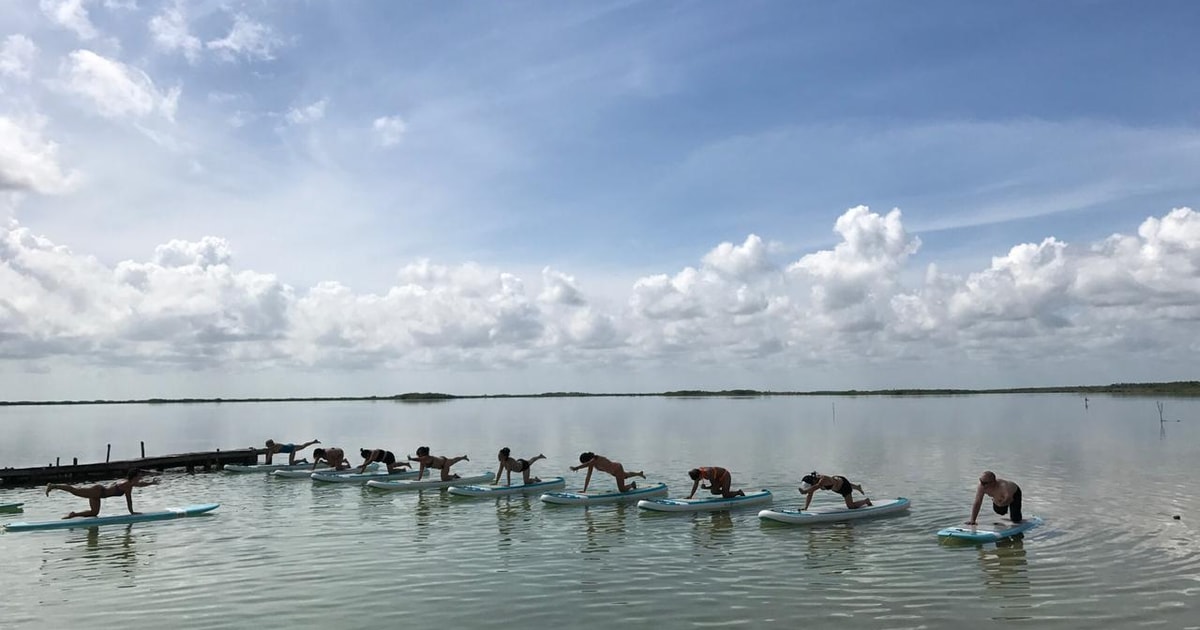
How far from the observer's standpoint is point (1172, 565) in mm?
17484

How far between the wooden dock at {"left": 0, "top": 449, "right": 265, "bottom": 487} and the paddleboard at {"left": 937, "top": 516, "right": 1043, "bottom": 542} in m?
40.8

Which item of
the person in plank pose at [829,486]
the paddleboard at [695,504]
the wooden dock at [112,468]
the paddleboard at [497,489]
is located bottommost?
the paddleboard at [695,504]

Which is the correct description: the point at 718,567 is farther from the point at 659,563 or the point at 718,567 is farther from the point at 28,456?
the point at 28,456

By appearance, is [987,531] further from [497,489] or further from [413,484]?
[413,484]

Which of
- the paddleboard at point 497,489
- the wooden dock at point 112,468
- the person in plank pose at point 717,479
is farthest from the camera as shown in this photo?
the wooden dock at point 112,468

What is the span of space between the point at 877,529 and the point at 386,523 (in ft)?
50.5

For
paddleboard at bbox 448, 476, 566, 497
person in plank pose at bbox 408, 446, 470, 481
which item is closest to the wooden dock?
person in plank pose at bbox 408, 446, 470, 481

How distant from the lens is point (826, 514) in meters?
23.1

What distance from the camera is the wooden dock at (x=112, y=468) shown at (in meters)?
37.9

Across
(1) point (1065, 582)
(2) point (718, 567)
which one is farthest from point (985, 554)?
(2) point (718, 567)

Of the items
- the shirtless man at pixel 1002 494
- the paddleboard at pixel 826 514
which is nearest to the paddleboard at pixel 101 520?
the paddleboard at pixel 826 514

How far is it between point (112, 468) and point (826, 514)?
38.8 meters

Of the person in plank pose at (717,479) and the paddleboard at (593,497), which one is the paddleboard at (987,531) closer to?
the person in plank pose at (717,479)

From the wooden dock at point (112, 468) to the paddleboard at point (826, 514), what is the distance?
3585cm
